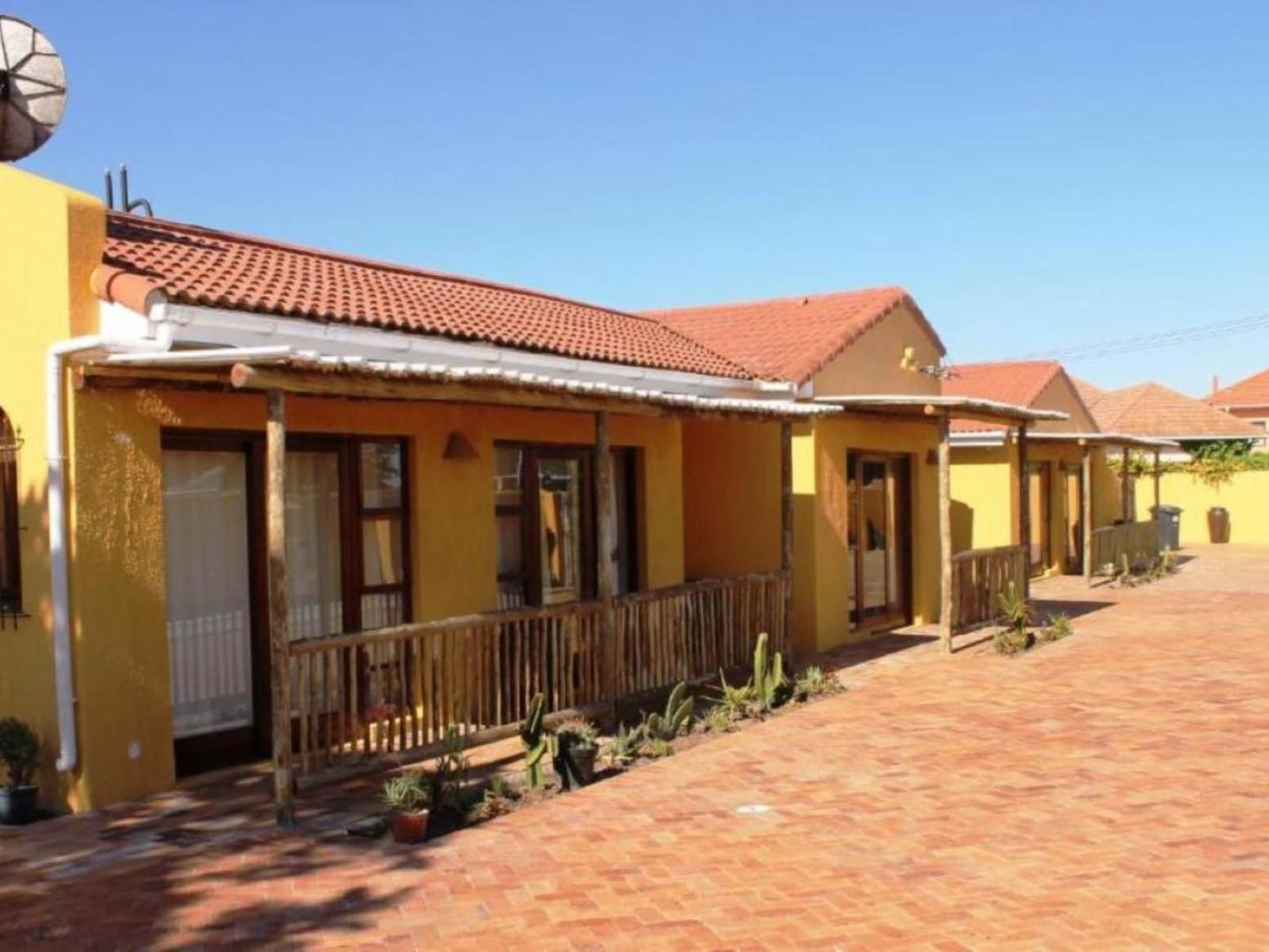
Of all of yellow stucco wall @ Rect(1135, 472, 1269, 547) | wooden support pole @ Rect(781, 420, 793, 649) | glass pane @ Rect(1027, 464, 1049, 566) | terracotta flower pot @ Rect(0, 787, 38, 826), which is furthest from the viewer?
yellow stucco wall @ Rect(1135, 472, 1269, 547)

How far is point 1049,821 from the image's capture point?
7.03 meters

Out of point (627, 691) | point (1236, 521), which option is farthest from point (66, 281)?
point (1236, 521)

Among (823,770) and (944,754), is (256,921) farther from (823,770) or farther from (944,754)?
(944,754)

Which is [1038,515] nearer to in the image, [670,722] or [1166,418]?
[670,722]

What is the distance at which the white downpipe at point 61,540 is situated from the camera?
7.27 metres

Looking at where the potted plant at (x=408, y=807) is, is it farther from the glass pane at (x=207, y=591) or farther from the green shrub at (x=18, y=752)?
the green shrub at (x=18, y=752)

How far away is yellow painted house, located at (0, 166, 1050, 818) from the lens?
736 centimetres

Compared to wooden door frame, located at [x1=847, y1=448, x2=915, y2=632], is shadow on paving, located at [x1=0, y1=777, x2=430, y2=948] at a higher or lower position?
lower

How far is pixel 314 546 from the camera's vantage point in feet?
29.9

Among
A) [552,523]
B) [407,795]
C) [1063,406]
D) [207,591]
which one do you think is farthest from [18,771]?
[1063,406]

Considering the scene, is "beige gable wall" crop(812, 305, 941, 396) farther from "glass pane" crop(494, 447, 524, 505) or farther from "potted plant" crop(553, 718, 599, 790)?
"potted plant" crop(553, 718, 599, 790)

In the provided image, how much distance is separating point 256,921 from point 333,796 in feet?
7.59

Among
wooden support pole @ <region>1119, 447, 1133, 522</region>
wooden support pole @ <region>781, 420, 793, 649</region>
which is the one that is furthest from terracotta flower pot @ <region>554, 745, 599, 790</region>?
wooden support pole @ <region>1119, 447, 1133, 522</region>

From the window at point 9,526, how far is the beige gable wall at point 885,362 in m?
8.64
